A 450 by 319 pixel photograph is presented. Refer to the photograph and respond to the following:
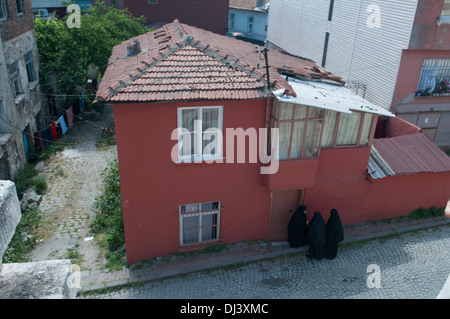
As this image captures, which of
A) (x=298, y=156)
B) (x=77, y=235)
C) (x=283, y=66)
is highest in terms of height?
(x=283, y=66)

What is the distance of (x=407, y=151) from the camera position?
1234 cm

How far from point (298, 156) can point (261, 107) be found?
1754mm

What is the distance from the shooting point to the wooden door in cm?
1125

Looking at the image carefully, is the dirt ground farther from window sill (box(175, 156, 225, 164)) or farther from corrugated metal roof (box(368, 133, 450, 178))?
corrugated metal roof (box(368, 133, 450, 178))

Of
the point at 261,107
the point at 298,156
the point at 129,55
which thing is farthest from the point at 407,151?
the point at 129,55

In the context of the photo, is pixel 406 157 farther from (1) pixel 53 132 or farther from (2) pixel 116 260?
(1) pixel 53 132

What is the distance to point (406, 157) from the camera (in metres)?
12.1

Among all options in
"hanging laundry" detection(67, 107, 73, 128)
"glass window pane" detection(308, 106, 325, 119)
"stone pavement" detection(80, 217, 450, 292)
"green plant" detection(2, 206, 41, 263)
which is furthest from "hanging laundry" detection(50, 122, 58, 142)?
"glass window pane" detection(308, 106, 325, 119)

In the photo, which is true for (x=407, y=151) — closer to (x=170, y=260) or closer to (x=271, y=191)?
(x=271, y=191)

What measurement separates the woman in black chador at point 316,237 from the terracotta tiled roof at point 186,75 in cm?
387

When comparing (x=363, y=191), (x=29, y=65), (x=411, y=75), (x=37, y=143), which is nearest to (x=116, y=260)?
(x=363, y=191)

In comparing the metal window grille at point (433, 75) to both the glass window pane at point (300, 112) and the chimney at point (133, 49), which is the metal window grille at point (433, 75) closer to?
the glass window pane at point (300, 112)

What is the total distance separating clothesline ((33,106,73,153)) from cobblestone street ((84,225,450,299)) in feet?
35.3

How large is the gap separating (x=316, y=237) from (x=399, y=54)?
8.80m
